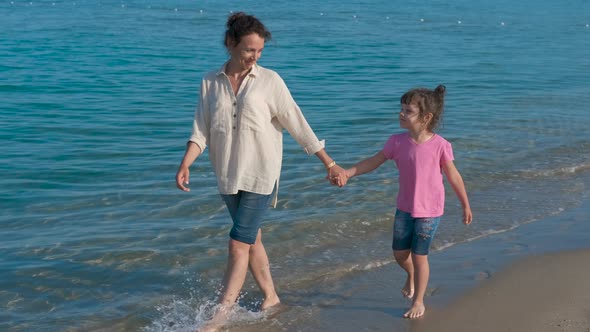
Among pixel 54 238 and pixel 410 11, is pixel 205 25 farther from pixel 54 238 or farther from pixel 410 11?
pixel 54 238

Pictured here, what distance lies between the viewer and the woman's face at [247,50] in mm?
4668

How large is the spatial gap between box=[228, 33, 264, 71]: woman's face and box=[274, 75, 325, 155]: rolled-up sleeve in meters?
0.22

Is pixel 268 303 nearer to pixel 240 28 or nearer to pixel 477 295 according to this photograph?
pixel 477 295

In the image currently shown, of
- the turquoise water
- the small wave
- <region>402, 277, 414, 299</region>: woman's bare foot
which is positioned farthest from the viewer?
the small wave

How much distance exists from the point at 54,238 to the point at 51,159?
334 cm

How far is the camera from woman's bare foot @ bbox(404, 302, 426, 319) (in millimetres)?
5178

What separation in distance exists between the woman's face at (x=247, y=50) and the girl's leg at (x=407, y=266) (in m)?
1.51

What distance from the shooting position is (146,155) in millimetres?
10398

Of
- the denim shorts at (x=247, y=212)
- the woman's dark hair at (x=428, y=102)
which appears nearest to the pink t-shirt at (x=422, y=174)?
the woman's dark hair at (x=428, y=102)

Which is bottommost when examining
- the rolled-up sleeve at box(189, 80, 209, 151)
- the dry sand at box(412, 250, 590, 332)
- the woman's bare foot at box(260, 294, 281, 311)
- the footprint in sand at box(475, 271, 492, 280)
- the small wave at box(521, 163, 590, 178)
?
the small wave at box(521, 163, 590, 178)

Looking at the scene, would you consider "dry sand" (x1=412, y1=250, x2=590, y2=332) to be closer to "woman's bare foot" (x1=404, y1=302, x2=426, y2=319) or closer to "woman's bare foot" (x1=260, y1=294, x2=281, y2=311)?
"woman's bare foot" (x1=404, y1=302, x2=426, y2=319)

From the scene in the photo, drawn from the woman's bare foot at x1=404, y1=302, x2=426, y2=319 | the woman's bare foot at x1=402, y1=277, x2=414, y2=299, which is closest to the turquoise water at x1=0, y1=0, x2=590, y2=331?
the woman's bare foot at x1=402, y1=277, x2=414, y2=299

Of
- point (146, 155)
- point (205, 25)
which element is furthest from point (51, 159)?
point (205, 25)

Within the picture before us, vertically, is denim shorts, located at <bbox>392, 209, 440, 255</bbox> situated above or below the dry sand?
above
